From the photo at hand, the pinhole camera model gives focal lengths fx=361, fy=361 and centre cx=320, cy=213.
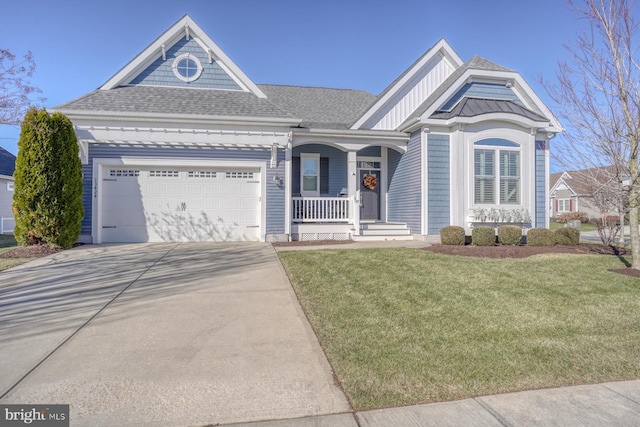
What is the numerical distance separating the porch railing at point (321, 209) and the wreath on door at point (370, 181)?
2.09 m

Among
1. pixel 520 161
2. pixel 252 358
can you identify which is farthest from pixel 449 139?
pixel 252 358

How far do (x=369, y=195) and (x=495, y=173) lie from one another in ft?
14.7

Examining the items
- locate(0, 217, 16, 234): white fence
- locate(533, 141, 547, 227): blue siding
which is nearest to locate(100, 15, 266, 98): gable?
locate(533, 141, 547, 227): blue siding

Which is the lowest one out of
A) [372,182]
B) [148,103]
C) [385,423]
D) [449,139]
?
[385,423]

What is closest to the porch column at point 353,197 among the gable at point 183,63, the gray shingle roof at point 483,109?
the gray shingle roof at point 483,109

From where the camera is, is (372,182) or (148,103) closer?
(148,103)

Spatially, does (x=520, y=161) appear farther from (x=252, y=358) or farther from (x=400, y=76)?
(x=252, y=358)

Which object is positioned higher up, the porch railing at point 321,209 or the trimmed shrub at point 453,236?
the porch railing at point 321,209

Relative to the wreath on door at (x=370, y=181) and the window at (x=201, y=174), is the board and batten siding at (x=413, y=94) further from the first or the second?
the window at (x=201, y=174)

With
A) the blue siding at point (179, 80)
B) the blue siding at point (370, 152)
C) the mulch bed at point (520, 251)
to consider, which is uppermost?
the blue siding at point (179, 80)

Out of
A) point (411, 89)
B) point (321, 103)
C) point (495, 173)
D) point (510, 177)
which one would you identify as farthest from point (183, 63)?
point (510, 177)

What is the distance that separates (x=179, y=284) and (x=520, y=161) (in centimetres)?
1095

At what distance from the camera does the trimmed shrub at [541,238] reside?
422 inches

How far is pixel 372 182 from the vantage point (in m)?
13.9
